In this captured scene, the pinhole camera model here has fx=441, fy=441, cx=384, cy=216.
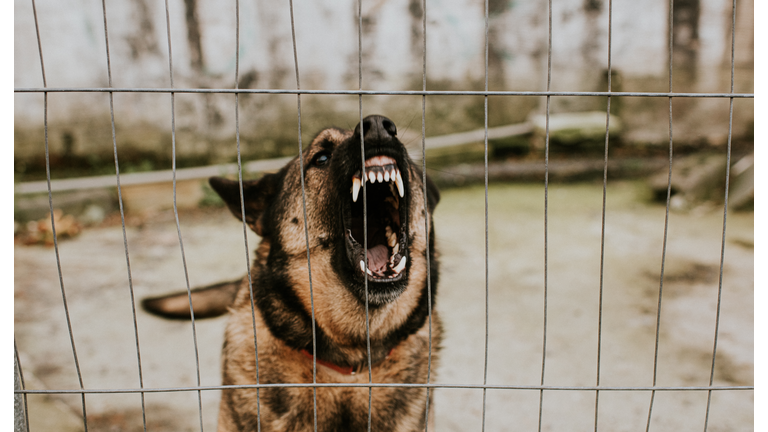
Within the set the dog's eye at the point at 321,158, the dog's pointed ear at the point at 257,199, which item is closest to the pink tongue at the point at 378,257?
the dog's eye at the point at 321,158

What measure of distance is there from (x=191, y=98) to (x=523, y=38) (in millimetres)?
5886

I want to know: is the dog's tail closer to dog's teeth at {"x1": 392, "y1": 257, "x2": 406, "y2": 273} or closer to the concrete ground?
the concrete ground

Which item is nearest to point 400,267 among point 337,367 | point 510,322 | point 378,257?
point 378,257

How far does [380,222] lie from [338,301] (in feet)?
1.53

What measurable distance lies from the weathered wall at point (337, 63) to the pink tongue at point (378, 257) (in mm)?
5188

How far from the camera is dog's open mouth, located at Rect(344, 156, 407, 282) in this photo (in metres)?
1.86

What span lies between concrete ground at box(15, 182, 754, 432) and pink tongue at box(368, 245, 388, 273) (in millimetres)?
1058

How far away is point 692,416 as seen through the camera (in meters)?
2.77

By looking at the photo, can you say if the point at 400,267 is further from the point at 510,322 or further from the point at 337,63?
the point at 337,63

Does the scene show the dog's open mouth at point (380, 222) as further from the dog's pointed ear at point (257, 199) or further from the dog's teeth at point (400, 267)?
the dog's pointed ear at point (257, 199)

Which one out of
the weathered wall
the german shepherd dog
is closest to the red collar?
the german shepherd dog

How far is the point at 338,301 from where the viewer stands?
Result: 6.75ft

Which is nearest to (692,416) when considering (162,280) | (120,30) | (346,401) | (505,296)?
(505,296)

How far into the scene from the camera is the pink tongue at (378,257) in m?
2.17
